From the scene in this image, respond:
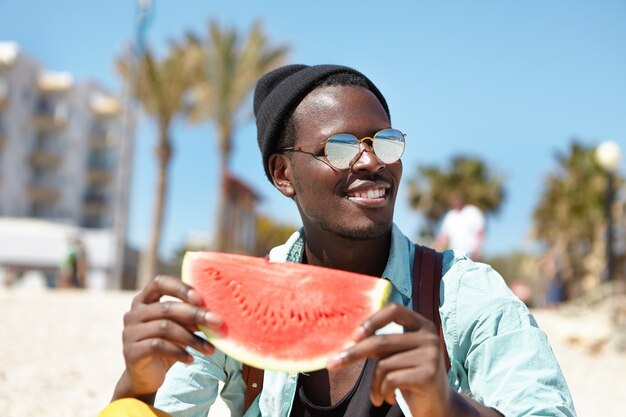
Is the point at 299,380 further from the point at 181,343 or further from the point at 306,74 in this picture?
the point at 306,74

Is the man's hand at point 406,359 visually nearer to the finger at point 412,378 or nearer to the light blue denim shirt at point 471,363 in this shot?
the finger at point 412,378

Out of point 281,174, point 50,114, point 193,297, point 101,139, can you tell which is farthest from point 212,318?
point 101,139

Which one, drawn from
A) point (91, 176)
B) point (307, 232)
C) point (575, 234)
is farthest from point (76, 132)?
point (307, 232)

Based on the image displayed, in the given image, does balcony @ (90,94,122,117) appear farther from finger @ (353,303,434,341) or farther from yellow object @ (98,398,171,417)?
finger @ (353,303,434,341)

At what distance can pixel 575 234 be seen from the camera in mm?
32625

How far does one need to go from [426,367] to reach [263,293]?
578mm

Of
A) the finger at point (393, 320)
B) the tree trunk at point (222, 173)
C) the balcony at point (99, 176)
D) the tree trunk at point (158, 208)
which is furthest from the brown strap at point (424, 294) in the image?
the balcony at point (99, 176)

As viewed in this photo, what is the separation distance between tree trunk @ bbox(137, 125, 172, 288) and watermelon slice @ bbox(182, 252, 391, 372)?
18.3 metres

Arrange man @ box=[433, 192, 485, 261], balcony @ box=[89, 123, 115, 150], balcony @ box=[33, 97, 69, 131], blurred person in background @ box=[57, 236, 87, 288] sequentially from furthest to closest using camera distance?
balcony @ box=[89, 123, 115, 150]
balcony @ box=[33, 97, 69, 131]
blurred person in background @ box=[57, 236, 87, 288]
man @ box=[433, 192, 485, 261]

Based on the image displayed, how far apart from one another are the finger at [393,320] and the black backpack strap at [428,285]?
1.74 ft

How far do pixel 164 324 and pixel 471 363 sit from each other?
93 centimetres

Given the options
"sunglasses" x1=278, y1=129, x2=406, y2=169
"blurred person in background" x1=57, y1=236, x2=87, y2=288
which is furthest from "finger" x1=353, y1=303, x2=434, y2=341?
"blurred person in background" x1=57, y1=236, x2=87, y2=288

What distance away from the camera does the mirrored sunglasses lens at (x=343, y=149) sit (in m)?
2.25

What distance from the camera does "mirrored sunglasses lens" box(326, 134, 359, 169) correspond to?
225cm
